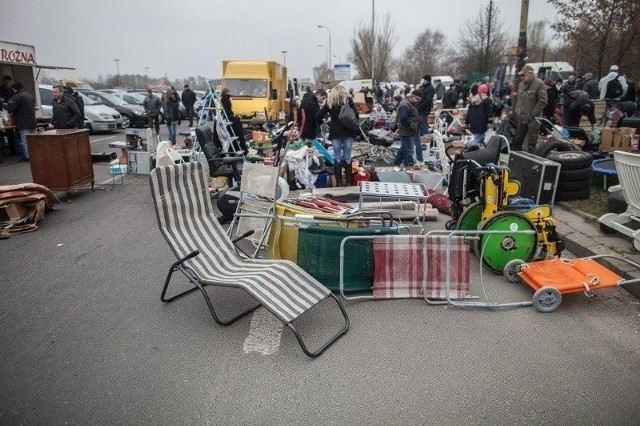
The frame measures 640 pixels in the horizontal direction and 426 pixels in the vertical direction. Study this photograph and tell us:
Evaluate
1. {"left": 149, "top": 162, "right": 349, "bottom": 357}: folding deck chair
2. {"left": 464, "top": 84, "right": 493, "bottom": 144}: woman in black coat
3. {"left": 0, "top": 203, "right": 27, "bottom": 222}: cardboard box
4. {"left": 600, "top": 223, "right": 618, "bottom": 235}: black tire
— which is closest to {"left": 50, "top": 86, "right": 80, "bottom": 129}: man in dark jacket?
{"left": 0, "top": 203, "right": 27, "bottom": 222}: cardboard box

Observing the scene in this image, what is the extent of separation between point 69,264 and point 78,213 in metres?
2.50

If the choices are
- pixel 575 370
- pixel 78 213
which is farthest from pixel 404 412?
pixel 78 213

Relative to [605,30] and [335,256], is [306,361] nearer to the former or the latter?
[335,256]

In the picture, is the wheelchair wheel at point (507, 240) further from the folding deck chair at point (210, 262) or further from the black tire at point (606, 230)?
the folding deck chair at point (210, 262)

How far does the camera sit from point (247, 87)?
58.3 ft

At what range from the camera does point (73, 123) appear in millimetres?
11438

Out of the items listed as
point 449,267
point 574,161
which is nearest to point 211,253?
point 449,267

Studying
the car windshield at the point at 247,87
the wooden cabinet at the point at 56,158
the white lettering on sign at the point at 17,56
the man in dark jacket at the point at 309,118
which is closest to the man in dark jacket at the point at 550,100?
the man in dark jacket at the point at 309,118

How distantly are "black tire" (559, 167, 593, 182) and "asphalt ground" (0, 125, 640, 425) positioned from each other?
3.15 meters

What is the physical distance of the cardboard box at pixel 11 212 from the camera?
21.4 ft

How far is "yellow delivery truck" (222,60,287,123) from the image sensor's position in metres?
17.3

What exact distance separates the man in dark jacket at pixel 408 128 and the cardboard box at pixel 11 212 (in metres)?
6.80

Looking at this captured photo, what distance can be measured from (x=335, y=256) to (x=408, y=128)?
604 centimetres

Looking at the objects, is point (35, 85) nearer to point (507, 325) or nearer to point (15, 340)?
point (15, 340)
